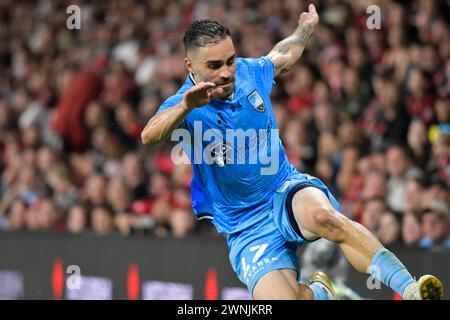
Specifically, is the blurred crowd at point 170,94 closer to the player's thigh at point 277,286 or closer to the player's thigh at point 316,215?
the player's thigh at point 277,286

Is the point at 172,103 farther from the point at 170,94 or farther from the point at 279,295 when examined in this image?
the point at 170,94

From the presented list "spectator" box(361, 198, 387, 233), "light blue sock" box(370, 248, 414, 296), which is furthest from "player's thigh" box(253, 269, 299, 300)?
"spectator" box(361, 198, 387, 233)

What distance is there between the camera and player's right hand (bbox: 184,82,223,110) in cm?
584

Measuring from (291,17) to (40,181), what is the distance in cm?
380

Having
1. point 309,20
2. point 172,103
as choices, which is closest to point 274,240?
point 172,103

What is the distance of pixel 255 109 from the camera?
22.0 ft

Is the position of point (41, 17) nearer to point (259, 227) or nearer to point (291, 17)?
point (291, 17)

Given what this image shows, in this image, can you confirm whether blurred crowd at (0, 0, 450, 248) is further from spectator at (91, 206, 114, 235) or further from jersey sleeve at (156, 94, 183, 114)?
jersey sleeve at (156, 94, 183, 114)

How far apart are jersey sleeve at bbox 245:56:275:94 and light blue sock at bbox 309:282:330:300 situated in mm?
1394

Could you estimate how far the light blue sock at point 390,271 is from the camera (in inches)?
233

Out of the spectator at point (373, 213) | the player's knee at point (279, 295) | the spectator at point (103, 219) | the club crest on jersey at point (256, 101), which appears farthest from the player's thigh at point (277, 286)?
the spectator at point (103, 219)

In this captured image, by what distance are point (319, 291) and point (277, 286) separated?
589mm

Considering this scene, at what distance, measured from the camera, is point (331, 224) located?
6.10 meters

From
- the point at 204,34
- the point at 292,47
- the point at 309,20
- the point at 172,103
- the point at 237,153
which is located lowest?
the point at 237,153
